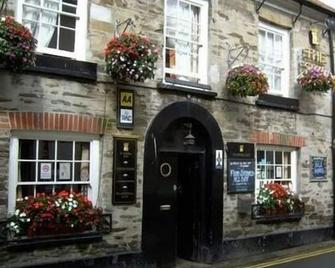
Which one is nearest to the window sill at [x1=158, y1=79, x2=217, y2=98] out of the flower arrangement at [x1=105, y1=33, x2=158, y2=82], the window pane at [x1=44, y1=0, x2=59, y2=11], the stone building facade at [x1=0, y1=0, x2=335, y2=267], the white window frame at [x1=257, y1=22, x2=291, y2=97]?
the stone building facade at [x1=0, y1=0, x2=335, y2=267]

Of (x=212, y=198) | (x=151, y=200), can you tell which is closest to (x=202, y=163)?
(x=212, y=198)

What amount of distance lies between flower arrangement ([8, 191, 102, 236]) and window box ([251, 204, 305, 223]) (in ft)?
14.1

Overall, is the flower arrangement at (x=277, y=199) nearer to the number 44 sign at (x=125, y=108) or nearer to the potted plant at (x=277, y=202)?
the potted plant at (x=277, y=202)

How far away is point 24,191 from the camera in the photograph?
873 centimetres

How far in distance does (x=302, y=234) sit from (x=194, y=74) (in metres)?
4.92

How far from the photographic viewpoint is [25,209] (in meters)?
8.40

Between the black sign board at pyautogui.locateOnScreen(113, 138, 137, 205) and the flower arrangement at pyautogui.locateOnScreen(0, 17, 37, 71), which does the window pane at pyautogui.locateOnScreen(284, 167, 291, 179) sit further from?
the flower arrangement at pyautogui.locateOnScreen(0, 17, 37, 71)

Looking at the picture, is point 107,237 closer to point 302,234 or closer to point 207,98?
point 207,98

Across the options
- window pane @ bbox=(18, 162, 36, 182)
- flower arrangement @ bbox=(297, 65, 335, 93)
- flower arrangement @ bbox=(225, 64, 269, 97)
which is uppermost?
flower arrangement @ bbox=(297, 65, 335, 93)

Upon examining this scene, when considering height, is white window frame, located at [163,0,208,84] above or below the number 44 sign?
above

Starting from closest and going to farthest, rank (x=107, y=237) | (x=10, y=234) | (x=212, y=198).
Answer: (x=10, y=234)
(x=107, y=237)
(x=212, y=198)

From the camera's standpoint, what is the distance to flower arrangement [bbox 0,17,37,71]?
303 inches

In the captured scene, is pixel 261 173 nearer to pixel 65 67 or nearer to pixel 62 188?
pixel 62 188

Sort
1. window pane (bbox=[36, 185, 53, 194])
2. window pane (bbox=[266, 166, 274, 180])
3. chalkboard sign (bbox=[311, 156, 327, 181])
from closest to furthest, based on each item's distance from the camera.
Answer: window pane (bbox=[36, 185, 53, 194]) < window pane (bbox=[266, 166, 274, 180]) < chalkboard sign (bbox=[311, 156, 327, 181])
